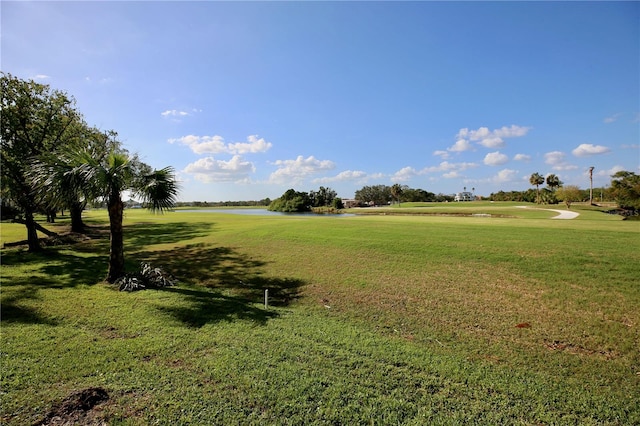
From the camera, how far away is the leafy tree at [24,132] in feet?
43.2

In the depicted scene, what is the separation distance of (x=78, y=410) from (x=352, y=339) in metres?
4.33

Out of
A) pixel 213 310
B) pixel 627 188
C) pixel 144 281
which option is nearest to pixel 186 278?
pixel 144 281

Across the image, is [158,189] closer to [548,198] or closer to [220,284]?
[220,284]

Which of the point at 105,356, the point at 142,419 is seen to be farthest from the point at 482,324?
the point at 105,356

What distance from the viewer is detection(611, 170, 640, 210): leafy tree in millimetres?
30000

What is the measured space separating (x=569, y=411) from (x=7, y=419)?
23.3 ft

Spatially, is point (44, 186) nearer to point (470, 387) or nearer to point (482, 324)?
point (470, 387)

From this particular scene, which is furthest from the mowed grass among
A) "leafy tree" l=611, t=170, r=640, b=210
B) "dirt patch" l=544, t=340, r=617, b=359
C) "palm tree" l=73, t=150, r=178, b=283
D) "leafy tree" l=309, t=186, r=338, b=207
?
"leafy tree" l=309, t=186, r=338, b=207

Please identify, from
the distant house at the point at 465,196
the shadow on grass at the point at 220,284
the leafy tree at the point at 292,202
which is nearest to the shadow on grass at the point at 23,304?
the shadow on grass at the point at 220,284

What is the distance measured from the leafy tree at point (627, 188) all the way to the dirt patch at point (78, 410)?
44.3 meters

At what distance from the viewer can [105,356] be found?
4.95 metres

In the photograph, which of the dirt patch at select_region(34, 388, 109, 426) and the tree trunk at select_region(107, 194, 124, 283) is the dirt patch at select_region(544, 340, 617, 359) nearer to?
the dirt patch at select_region(34, 388, 109, 426)

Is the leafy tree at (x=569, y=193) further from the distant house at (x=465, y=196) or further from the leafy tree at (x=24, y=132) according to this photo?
the distant house at (x=465, y=196)

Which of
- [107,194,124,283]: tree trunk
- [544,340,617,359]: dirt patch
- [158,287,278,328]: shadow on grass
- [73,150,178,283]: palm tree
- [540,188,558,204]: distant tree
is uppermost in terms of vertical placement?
[540,188,558,204]: distant tree
